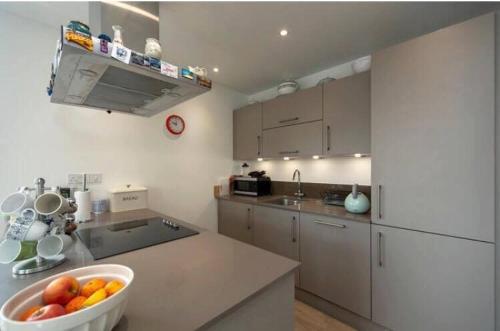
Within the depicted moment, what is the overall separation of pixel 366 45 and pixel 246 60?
116cm

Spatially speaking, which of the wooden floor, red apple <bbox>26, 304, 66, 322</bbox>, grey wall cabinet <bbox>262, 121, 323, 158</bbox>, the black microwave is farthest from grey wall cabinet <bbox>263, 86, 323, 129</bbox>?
red apple <bbox>26, 304, 66, 322</bbox>

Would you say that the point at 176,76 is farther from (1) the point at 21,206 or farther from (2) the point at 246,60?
(2) the point at 246,60

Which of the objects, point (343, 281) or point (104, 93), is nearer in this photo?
point (104, 93)

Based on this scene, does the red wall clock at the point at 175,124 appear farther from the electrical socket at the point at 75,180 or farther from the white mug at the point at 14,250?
the white mug at the point at 14,250

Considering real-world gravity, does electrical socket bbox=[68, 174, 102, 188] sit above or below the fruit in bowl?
above

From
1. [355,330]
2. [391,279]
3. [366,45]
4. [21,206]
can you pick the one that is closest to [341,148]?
[366,45]

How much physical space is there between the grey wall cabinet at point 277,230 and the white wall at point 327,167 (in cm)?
70

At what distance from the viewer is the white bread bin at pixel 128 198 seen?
1932 millimetres

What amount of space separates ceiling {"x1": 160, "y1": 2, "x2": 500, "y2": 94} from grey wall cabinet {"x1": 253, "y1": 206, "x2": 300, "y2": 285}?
5.27ft

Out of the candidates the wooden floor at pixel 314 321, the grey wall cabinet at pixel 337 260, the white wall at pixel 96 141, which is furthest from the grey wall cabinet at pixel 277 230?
the white wall at pixel 96 141

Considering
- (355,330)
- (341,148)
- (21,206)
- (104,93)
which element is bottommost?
(355,330)

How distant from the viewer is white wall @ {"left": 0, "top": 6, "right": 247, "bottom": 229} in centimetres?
158

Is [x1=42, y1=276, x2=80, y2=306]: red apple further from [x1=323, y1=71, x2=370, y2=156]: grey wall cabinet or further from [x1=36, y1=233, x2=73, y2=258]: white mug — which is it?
[x1=323, y1=71, x2=370, y2=156]: grey wall cabinet

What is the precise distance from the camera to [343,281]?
5.80ft
